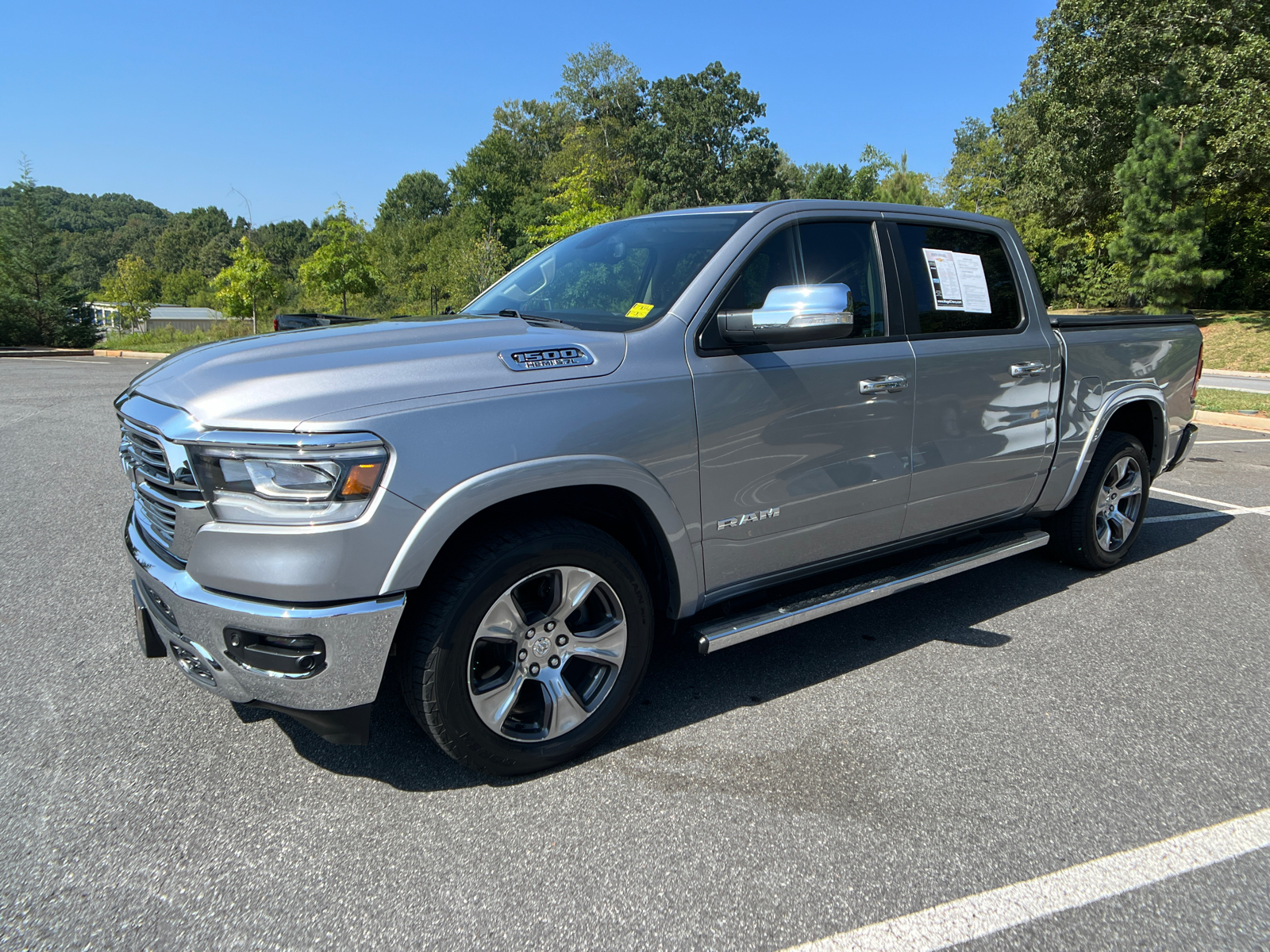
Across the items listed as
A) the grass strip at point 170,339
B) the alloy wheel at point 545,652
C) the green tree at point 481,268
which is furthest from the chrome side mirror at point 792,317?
the grass strip at point 170,339

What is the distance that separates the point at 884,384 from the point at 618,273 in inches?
47.7

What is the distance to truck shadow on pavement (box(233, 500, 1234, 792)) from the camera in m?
2.86

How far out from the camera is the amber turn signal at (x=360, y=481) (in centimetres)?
226

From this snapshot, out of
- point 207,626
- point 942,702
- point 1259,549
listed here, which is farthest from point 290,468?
point 1259,549

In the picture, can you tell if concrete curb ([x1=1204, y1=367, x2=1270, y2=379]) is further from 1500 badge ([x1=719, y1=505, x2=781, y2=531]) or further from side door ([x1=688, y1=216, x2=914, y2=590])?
1500 badge ([x1=719, y1=505, x2=781, y2=531])

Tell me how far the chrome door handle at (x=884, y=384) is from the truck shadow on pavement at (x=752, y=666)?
1227 mm

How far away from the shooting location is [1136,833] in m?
2.47

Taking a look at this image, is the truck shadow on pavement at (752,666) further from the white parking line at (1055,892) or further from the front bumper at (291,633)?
the white parking line at (1055,892)

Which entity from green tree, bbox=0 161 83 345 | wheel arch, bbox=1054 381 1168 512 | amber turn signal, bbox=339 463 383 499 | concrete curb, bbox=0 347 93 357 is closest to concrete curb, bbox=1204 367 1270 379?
wheel arch, bbox=1054 381 1168 512

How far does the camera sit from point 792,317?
2719 mm

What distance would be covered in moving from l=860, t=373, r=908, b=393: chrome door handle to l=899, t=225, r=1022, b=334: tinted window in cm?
36

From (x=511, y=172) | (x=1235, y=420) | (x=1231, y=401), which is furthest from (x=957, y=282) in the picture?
(x=511, y=172)

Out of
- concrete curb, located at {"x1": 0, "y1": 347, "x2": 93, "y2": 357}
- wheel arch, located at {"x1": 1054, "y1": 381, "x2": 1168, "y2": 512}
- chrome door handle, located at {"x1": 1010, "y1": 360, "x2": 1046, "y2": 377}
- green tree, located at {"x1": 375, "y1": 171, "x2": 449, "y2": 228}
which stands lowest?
wheel arch, located at {"x1": 1054, "y1": 381, "x2": 1168, "y2": 512}

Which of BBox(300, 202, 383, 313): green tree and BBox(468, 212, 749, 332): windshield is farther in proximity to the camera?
BBox(300, 202, 383, 313): green tree
